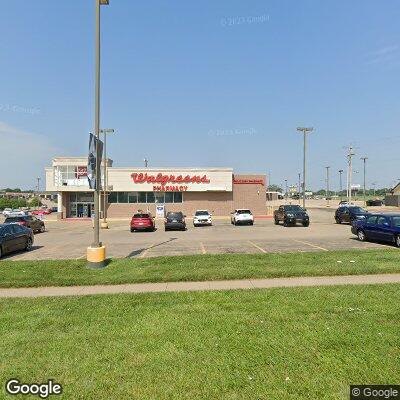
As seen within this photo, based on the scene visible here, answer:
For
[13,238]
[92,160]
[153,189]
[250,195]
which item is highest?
[92,160]

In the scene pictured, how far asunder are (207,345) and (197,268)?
228 inches

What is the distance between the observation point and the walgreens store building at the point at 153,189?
4750cm

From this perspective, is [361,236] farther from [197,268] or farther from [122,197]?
[122,197]

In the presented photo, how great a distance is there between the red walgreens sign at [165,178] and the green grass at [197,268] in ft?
115

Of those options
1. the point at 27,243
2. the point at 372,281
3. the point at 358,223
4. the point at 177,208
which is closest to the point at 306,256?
the point at 372,281

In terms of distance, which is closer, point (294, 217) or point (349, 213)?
point (294, 217)

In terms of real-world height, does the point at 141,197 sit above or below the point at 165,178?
below

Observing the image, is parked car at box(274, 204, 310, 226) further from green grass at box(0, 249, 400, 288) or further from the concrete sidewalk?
the concrete sidewalk

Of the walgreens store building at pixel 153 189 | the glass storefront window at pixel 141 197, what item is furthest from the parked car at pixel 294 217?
the glass storefront window at pixel 141 197

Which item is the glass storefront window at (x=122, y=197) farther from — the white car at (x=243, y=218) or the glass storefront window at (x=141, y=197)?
the white car at (x=243, y=218)

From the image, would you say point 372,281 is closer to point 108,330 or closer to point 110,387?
point 108,330

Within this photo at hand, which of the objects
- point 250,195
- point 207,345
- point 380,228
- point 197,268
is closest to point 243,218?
point 250,195

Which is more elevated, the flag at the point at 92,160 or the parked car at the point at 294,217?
the flag at the point at 92,160

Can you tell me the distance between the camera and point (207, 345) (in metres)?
5.12
